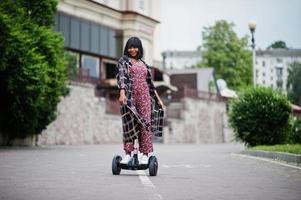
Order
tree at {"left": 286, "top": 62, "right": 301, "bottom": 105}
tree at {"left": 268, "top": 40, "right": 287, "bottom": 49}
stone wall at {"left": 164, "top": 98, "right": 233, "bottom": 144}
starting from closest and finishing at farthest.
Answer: stone wall at {"left": 164, "top": 98, "right": 233, "bottom": 144}, tree at {"left": 286, "top": 62, "right": 301, "bottom": 105}, tree at {"left": 268, "top": 40, "right": 287, "bottom": 49}

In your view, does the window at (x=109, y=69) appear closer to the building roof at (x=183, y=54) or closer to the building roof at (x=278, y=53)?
the building roof at (x=183, y=54)

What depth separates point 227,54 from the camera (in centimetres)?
8875

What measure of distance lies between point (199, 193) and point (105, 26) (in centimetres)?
4566

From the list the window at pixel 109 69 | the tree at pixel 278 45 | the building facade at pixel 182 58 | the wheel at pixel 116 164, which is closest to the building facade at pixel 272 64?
the tree at pixel 278 45

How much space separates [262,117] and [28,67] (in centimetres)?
895

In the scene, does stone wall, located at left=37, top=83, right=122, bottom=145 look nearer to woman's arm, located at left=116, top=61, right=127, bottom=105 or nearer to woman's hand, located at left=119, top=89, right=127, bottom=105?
woman's arm, located at left=116, top=61, right=127, bottom=105

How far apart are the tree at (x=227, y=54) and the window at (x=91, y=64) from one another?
37558 millimetres

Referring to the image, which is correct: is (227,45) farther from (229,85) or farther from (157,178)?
(157,178)

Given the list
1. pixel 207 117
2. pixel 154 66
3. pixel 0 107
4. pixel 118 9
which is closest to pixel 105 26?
pixel 118 9

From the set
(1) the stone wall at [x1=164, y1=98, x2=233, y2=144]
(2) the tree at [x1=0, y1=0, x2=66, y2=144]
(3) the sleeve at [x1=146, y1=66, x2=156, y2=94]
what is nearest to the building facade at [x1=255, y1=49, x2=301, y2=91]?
(1) the stone wall at [x1=164, y1=98, x2=233, y2=144]

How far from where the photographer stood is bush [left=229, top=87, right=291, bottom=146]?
2328 cm

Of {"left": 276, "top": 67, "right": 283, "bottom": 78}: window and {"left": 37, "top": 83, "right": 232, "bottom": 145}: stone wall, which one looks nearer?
{"left": 37, "top": 83, "right": 232, "bottom": 145}: stone wall

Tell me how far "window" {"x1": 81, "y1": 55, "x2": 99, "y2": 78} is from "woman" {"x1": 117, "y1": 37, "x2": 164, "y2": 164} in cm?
4007

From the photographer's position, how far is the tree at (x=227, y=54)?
88.2 metres
